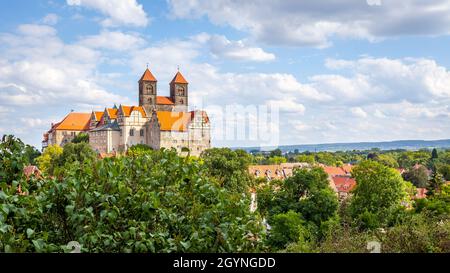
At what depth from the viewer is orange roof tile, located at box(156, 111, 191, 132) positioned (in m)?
75.2

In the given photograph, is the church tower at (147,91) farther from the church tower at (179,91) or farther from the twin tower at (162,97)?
the church tower at (179,91)

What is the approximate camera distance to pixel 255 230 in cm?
477

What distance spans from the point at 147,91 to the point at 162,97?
3.10m

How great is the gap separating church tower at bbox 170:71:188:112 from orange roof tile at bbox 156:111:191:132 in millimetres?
9153

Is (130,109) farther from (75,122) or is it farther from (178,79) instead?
(75,122)

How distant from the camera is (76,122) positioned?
3457 inches

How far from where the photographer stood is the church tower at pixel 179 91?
88387mm

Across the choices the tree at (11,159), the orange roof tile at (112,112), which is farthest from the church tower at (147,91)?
the tree at (11,159)

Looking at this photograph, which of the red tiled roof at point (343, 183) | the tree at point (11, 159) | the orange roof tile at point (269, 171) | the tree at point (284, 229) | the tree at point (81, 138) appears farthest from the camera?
the tree at point (81, 138)

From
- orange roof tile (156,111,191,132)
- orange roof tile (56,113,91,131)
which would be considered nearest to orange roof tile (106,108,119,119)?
orange roof tile (56,113,91,131)

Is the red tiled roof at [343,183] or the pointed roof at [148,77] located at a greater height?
the pointed roof at [148,77]

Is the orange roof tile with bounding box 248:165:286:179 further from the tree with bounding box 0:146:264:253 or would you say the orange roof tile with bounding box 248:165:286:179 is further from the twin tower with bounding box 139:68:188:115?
the tree with bounding box 0:146:264:253
